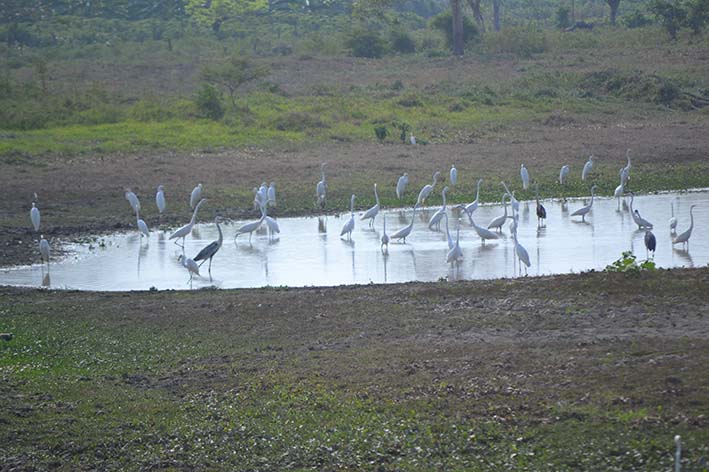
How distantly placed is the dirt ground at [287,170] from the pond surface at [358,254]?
1.41m

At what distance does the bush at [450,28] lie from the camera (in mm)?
50906

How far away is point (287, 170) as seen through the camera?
79.2 feet

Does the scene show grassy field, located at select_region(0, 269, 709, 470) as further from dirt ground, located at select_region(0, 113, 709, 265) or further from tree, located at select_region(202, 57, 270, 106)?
tree, located at select_region(202, 57, 270, 106)

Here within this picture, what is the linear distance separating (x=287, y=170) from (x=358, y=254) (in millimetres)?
8163

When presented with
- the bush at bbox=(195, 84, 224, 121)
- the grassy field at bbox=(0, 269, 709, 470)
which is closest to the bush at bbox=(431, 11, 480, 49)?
the bush at bbox=(195, 84, 224, 121)

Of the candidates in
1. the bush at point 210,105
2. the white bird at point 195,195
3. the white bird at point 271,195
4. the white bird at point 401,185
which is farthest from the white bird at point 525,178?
the bush at point 210,105

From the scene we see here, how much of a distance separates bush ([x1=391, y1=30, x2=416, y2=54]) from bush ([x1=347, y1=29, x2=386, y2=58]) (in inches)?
56.7

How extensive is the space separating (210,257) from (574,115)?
19.3 m

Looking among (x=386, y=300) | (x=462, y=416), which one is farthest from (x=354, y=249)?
(x=462, y=416)

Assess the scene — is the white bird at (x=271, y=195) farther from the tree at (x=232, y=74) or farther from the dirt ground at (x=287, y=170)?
the tree at (x=232, y=74)

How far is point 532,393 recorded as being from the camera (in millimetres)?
8234

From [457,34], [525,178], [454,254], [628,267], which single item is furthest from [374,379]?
[457,34]

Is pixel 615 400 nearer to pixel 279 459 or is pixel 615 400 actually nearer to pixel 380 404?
pixel 380 404

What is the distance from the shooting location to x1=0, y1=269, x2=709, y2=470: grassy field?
7.44 m
